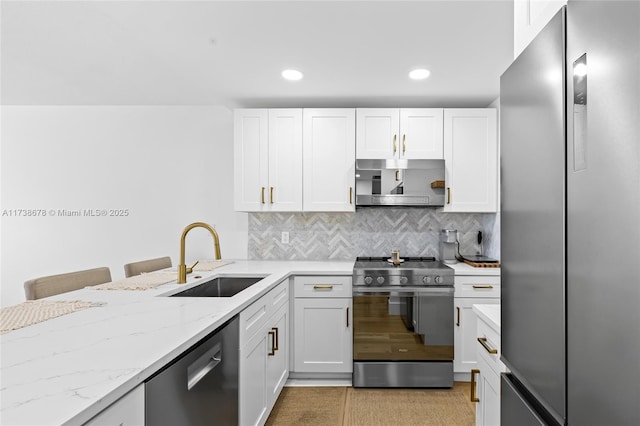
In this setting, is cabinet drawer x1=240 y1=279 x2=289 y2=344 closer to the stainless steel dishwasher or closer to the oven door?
the stainless steel dishwasher

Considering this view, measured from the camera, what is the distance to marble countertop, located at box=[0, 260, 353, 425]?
717mm

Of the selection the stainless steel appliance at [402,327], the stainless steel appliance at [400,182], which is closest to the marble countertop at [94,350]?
the stainless steel appliance at [402,327]

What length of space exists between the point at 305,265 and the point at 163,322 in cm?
185

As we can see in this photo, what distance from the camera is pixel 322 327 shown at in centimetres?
278

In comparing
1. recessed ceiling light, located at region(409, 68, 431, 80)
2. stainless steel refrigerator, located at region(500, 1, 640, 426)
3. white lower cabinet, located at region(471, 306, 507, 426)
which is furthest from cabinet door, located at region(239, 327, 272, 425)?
recessed ceiling light, located at region(409, 68, 431, 80)

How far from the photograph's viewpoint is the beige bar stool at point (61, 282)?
6.11ft

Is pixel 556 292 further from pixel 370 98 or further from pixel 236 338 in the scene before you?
pixel 370 98

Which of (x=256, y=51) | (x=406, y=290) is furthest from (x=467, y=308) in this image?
(x=256, y=51)

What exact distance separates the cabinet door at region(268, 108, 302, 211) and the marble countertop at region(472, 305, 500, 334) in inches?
74.5

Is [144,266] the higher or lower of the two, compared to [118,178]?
lower

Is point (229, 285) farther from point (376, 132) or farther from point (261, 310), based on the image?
point (376, 132)

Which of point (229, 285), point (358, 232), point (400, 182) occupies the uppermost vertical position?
point (400, 182)

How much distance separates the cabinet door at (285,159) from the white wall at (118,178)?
0.57 meters

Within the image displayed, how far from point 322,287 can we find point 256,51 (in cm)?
180
